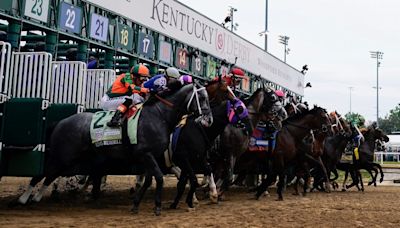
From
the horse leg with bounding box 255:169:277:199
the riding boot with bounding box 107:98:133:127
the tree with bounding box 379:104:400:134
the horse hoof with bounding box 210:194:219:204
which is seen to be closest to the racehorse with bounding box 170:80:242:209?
the horse hoof with bounding box 210:194:219:204

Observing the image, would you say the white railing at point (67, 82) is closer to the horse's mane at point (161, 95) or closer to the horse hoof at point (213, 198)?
the horse's mane at point (161, 95)

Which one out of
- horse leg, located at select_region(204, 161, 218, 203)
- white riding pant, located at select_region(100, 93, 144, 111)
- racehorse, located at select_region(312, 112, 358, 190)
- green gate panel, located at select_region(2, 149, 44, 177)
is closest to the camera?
green gate panel, located at select_region(2, 149, 44, 177)

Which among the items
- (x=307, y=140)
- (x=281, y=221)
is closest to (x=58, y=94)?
(x=281, y=221)

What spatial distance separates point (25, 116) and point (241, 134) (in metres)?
4.68

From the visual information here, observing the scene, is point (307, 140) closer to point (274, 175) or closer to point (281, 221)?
→ point (274, 175)

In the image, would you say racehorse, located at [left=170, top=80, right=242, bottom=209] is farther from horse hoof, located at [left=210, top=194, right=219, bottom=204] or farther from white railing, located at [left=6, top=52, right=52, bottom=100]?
white railing, located at [left=6, top=52, right=52, bottom=100]

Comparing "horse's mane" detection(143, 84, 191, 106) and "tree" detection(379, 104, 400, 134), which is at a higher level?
"tree" detection(379, 104, 400, 134)

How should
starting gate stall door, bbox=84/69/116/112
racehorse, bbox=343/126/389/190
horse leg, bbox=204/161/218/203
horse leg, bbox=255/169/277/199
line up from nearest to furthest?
1. horse leg, bbox=204/161/218/203
2. starting gate stall door, bbox=84/69/116/112
3. horse leg, bbox=255/169/277/199
4. racehorse, bbox=343/126/389/190

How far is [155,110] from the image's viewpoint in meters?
8.48

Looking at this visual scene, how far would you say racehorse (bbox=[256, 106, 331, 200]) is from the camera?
480 inches

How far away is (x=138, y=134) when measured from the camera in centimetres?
824

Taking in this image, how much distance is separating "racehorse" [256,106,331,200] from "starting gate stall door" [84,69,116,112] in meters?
4.32

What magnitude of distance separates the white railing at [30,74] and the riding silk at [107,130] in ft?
3.21

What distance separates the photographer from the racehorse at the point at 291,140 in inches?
480
